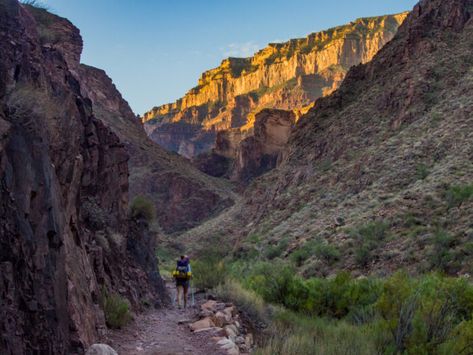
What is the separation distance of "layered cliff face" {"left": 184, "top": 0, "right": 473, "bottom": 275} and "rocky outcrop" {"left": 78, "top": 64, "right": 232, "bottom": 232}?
20.1m

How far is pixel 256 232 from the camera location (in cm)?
3897

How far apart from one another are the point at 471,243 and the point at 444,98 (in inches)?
825

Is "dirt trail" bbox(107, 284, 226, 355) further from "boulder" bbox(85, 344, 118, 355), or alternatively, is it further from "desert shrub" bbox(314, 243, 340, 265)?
"desert shrub" bbox(314, 243, 340, 265)

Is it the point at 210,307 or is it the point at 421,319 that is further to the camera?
the point at 210,307

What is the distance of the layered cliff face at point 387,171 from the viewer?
19531mm

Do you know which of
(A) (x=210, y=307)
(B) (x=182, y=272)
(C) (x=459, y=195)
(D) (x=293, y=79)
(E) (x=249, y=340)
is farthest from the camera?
(D) (x=293, y=79)

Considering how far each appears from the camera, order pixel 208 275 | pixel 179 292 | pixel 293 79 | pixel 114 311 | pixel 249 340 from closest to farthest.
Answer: pixel 249 340 < pixel 114 311 < pixel 179 292 < pixel 208 275 < pixel 293 79

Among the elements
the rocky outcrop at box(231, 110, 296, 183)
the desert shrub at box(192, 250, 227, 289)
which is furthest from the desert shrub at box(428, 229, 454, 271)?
the rocky outcrop at box(231, 110, 296, 183)

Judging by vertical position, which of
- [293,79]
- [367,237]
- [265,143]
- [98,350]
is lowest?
[98,350]

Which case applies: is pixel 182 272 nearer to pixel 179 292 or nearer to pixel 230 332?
pixel 179 292

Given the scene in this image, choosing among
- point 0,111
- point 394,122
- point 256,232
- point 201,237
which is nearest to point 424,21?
point 394,122

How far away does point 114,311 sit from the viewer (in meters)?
9.65

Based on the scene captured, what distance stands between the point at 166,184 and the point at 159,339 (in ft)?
240

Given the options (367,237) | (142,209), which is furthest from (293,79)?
(142,209)
